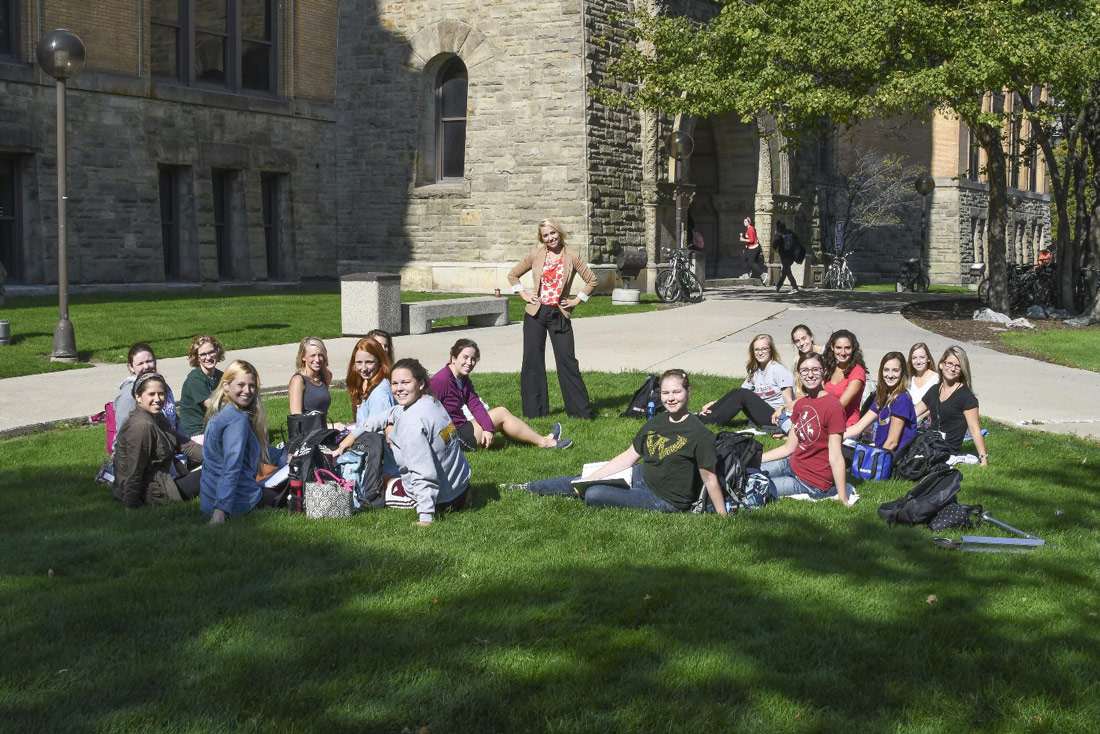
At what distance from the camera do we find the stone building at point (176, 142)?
2223cm

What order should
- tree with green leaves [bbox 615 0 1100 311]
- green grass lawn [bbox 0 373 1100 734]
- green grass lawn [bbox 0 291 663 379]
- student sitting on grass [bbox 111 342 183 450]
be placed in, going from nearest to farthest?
green grass lawn [bbox 0 373 1100 734], student sitting on grass [bbox 111 342 183 450], green grass lawn [bbox 0 291 663 379], tree with green leaves [bbox 615 0 1100 311]

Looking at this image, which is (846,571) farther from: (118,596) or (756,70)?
(756,70)

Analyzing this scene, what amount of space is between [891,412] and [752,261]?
25167mm

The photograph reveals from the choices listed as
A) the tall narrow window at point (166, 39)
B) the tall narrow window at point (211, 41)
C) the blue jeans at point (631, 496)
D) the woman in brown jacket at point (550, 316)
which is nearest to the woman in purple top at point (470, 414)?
the woman in brown jacket at point (550, 316)

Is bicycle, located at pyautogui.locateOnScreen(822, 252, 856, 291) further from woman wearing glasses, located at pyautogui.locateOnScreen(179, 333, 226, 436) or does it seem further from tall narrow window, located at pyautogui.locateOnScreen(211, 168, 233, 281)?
woman wearing glasses, located at pyautogui.locateOnScreen(179, 333, 226, 436)

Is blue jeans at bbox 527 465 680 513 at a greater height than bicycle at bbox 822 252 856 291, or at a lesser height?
lesser

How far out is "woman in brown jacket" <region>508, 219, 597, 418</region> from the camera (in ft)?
35.0

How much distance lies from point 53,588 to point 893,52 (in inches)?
681

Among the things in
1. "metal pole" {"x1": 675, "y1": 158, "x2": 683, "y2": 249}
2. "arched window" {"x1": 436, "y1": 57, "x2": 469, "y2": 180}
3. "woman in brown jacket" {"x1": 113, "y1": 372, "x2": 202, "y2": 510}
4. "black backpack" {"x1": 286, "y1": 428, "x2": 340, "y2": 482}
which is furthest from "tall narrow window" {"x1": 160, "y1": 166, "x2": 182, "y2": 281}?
"black backpack" {"x1": 286, "y1": 428, "x2": 340, "y2": 482}

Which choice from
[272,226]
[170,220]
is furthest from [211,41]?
[272,226]

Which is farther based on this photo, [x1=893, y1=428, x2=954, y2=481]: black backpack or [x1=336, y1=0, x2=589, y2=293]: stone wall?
[x1=336, y1=0, x2=589, y2=293]: stone wall

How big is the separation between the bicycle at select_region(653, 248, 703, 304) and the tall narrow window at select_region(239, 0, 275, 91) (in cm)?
943

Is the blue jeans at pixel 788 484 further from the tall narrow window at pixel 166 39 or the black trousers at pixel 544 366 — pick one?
the tall narrow window at pixel 166 39

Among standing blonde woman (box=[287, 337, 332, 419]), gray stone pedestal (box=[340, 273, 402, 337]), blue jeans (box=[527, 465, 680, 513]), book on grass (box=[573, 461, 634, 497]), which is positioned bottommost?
blue jeans (box=[527, 465, 680, 513])
